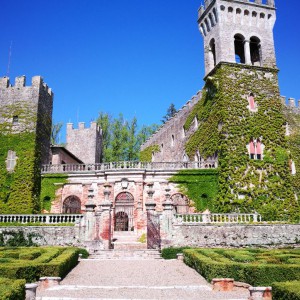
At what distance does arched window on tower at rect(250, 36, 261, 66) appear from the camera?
111 ft

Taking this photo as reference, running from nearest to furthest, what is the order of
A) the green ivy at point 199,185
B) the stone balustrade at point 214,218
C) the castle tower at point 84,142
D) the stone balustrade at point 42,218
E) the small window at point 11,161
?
the stone balustrade at point 214,218
the stone balustrade at point 42,218
the green ivy at point 199,185
the small window at point 11,161
the castle tower at point 84,142

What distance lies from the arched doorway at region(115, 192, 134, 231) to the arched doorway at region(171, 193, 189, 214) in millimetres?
3817

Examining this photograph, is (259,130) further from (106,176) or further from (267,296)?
(267,296)

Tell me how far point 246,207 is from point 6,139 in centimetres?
2159

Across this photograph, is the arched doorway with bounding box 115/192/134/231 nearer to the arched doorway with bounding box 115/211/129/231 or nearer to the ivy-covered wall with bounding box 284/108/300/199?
the arched doorway with bounding box 115/211/129/231

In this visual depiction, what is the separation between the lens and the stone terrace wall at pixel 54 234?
74.5ft

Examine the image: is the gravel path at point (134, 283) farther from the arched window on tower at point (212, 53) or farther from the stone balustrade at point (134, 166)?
the arched window on tower at point (212, 53)

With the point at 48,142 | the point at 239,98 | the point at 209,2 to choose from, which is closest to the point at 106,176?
the point at 48,142

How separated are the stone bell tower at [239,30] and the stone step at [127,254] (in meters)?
18.6

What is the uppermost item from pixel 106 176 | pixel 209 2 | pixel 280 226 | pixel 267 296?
pixel 209 2

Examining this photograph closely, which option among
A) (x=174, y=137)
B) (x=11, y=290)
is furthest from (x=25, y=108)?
(x=11, y=290)

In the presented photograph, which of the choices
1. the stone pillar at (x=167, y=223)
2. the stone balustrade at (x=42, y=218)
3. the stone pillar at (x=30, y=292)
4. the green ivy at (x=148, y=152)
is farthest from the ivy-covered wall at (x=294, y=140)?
the stone pillar at (x=30, y=292)

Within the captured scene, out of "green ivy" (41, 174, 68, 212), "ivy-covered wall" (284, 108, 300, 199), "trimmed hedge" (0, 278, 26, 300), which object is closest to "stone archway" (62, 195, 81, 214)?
"green ivy" (41, 174, 68, 212)

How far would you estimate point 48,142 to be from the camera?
35.6 meters
